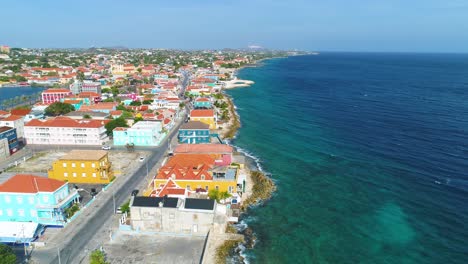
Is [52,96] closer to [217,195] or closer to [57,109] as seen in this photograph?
[57,109]

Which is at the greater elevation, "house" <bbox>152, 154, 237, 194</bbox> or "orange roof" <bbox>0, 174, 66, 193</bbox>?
"orange roof" <bbox>0, 174, 66, 193</bbox>

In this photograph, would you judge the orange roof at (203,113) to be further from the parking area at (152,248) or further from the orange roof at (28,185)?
the parking area at (152,248)

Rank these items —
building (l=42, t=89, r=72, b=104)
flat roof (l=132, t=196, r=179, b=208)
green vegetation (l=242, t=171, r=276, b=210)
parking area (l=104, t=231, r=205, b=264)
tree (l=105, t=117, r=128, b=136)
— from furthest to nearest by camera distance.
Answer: building (l=42, t=89, r=72, b=104) → tree (l=105, t=117, r=128, b=136) → green vegetation (l=242, t=171, r=276, b=210) → flat roof (l=132, t=196, r=179, b=208) → parking area (l=104, t=231, r=205, b=264)

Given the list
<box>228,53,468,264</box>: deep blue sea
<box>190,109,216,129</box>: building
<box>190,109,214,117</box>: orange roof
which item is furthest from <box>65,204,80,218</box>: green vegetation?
<box>190,109,214,117</box>: orange roof

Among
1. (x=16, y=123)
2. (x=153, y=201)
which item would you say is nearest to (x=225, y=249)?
(x=153, y=201)

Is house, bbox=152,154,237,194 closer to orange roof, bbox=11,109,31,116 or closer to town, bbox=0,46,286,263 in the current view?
town, bbox=0,46,286,263

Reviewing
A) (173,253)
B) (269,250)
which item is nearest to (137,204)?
(173,253)
